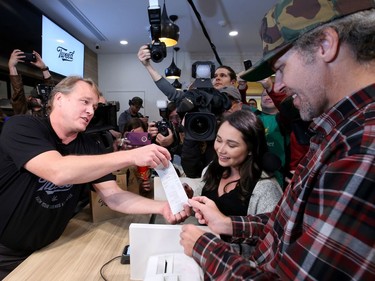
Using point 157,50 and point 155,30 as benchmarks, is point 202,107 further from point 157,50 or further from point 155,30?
point 155,30

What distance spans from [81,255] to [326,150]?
3.38 ft

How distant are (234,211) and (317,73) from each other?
2.76 ft

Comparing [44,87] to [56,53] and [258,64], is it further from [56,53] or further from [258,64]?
[56,53]

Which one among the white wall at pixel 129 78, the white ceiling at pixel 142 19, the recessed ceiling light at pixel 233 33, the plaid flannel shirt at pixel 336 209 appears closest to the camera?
the plaid flannel shirt at pixel 336 209

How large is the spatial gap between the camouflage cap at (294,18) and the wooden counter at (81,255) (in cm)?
89

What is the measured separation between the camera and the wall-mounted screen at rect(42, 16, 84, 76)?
4.11 meters

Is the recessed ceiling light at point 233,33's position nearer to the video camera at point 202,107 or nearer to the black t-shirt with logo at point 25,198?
the video camera at point 202,107

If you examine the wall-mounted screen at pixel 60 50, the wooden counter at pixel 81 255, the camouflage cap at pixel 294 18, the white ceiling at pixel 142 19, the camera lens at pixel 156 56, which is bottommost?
the wooden counter at pixel 81 255

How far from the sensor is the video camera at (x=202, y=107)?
138cm

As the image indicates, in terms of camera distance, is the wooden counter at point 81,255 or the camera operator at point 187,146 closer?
the wooden counter at point 81,255

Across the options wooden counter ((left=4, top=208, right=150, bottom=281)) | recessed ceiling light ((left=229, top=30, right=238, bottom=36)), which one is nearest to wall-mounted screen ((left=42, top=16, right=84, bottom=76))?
recessed ceiling light ((left=229, top=30, right=238, bottom=36))

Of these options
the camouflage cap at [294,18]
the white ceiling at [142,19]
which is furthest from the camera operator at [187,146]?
the white ceiling at [142,19]

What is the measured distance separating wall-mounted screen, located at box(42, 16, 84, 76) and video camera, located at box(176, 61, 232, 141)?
142 inches

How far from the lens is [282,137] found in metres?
1.67
